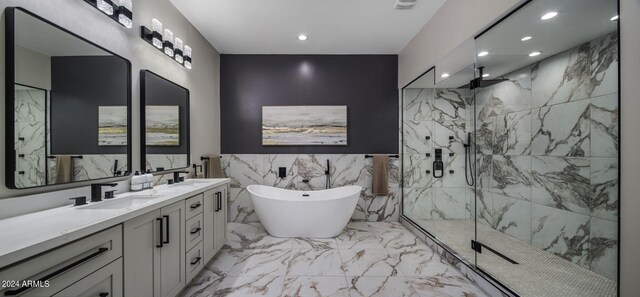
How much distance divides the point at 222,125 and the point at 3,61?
2.79m

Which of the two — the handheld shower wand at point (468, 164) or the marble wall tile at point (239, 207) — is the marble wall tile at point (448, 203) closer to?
the handheld shower wand at point (468, 164)

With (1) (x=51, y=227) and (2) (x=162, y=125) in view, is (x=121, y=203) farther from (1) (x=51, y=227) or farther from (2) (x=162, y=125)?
(2) (x=162, y=125)

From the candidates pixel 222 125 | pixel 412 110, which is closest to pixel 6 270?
pixel 222 125

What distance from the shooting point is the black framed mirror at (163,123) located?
2193 mm

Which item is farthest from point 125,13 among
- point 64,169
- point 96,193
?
point 96,193

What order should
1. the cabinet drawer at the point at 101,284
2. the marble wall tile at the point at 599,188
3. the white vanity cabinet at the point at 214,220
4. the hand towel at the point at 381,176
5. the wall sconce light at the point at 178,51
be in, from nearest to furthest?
the cabinet drawer at the point at 101,284 < the marble wall tile at the point at 599,188 < the white vanity cabinet at the point at 214,220 < the wall sconce light at the point at 178,51 < the hand towel at the point at 381,176

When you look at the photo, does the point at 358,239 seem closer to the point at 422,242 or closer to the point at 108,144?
the point at 422,242

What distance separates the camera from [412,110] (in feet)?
13.2

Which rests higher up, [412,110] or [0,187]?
[412,110]

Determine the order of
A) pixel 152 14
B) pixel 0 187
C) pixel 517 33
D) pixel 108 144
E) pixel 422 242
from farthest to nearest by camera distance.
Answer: pixel 422 242 → pixel 152 14 → pixel 517 33 → pixel 108 144 → pixel 0 187

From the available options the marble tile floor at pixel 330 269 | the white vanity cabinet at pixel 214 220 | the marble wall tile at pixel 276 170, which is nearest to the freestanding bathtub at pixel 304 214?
the marble tile floor at pixel 330 269

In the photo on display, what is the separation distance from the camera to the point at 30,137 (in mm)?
1331

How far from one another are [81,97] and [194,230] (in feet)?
4.13

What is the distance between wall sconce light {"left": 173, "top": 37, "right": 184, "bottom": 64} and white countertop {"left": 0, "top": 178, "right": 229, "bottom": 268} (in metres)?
1.74
